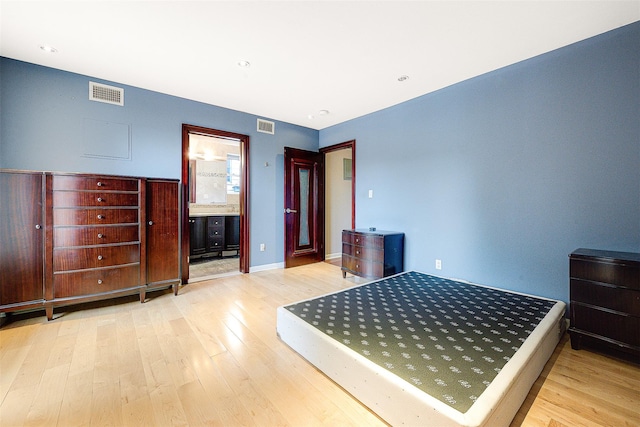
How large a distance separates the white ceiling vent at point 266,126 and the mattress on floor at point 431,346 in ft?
9.74

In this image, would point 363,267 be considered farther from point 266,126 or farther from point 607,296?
point 266,126

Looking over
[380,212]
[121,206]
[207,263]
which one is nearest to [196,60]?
[121,206]

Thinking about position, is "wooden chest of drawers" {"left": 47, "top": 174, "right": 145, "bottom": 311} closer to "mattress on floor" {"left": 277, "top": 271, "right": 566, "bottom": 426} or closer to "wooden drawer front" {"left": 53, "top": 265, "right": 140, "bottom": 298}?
"wooden drawer front" {"left": 53, "top": 265, "right": 140, "bottom": 298}

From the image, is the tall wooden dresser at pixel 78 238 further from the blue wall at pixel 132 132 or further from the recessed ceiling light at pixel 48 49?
the recessed ceiling light at pixel 48 49

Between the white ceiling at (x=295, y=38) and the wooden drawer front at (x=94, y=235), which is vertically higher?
the white ceiling at (x=295, y=38)

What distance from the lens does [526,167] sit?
255 cm

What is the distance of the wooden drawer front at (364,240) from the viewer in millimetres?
3294

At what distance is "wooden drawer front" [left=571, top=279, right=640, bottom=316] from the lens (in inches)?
67.2

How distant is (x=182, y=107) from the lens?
350 centimetres

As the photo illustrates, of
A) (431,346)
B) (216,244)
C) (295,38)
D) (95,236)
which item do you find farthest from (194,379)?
(216,244)

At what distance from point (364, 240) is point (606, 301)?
86.2 inches

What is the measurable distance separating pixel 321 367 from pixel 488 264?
217 cm

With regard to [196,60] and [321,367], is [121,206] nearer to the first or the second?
[196,60]

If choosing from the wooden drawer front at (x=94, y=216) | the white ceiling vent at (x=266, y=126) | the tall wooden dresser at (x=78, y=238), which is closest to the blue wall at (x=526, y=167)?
the white ceiling vent at (x=266, y=126)
